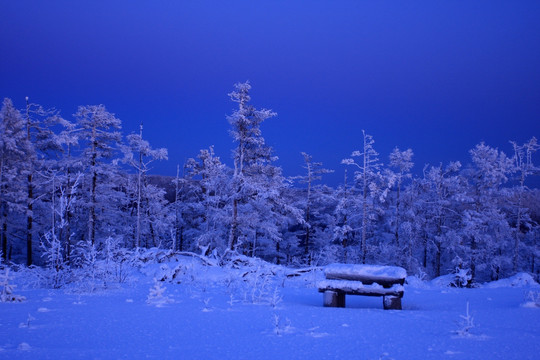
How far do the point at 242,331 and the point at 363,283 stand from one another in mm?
3447

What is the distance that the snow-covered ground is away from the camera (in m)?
3.97

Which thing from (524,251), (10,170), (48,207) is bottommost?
(524,251)

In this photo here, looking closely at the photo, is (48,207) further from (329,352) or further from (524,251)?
(524,251)

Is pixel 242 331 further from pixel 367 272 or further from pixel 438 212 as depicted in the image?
pixel 438 212

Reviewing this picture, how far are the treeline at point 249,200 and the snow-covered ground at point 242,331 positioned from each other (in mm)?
10171

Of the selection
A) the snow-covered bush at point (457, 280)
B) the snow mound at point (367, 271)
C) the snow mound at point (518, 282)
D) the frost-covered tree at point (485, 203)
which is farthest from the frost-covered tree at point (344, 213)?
the snow mound at point (367, 271)

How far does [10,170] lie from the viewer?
22.4m

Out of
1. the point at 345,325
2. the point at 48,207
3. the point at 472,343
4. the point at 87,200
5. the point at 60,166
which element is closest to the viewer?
the point at 472,343

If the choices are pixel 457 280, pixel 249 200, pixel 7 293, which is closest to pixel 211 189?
pixel 249 200

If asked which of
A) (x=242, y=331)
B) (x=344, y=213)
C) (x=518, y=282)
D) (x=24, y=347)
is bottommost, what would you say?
(x=518, y=282)

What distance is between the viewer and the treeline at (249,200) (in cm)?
2212

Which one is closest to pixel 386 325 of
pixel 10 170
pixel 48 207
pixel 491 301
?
pixel 491 301

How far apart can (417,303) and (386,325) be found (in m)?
3.80

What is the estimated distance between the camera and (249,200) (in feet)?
76.3
